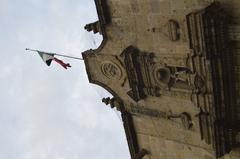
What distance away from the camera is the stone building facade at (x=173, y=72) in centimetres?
1512

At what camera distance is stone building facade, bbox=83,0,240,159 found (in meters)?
15.1

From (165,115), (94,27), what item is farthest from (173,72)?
(94,27)

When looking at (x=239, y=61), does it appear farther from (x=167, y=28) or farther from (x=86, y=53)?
(x=86, y=53)

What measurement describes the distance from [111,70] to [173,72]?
3126 mm

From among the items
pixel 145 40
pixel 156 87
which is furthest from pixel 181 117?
pixel 145 40

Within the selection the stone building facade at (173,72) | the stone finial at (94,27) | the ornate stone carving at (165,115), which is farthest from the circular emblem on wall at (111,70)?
the ornate stone carving at (165,115)

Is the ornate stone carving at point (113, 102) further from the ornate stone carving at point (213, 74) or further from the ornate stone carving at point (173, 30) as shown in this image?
the ornate stone carving at point (173, 30)

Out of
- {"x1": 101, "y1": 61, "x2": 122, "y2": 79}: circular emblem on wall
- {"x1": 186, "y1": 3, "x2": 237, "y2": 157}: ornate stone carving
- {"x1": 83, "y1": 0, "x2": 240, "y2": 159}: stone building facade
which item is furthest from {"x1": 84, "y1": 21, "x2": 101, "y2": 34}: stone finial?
{"x1": 186, "y1": 3, "x2": 237, "y2": 157}: ornate stone carving

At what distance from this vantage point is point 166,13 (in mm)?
16141

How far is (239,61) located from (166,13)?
8.77ft

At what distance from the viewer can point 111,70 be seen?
63.4 feet

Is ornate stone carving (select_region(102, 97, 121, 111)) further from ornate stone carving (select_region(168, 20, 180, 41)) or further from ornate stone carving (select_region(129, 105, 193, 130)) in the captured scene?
ornate stone carving (select_region(168, 20, 180, 41))

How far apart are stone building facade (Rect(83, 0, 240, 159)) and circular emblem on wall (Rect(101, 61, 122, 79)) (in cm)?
5

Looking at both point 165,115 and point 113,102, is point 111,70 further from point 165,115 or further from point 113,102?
point 165,115
